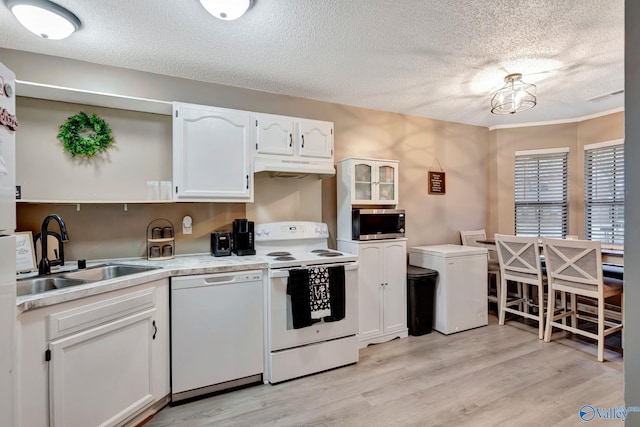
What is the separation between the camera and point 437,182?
4004 mm

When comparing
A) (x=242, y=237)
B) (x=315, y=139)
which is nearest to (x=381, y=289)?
(x=242, y=237)

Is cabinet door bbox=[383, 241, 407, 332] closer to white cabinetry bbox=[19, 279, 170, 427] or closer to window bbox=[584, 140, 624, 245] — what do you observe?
white cabinetry bbox=[19, 279, 170, 427]

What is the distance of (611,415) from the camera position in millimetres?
1963

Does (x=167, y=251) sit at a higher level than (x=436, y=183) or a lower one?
lower

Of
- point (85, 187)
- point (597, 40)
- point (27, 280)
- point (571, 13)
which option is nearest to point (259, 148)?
point (85, 187)

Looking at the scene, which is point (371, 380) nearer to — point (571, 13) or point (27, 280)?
point (27, 280)

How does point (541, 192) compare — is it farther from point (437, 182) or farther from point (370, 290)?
point (370, 290)

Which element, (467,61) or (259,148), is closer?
(467,61)

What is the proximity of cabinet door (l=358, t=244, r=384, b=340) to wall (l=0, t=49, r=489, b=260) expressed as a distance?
21.2 inches

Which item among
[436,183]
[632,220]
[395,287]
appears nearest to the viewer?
[632,220]

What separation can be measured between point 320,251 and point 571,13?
249 cm

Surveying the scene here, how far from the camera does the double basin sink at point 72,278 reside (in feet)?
6.00

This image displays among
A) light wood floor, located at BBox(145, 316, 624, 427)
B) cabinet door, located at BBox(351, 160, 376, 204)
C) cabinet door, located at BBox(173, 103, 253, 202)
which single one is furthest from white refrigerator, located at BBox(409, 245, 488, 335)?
cabinet door, located at BBox(173, 103, 253, 202)

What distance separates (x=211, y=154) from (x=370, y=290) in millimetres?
1968
